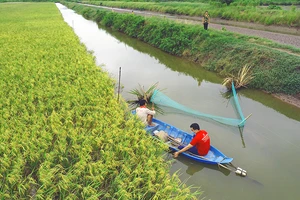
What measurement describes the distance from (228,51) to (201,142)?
7996mm

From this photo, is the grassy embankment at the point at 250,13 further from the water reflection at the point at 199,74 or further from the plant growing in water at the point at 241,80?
the plant growing in water at the point at 241,80

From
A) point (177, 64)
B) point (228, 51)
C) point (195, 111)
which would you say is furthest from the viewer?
point (177, 64)

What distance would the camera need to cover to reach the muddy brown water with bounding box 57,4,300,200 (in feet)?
17.2

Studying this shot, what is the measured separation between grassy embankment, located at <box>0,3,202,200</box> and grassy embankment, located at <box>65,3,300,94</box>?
6.23 meters

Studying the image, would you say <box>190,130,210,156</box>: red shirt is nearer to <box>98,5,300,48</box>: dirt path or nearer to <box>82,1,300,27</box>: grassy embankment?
<box>98,5,300,48</box>: dirt path

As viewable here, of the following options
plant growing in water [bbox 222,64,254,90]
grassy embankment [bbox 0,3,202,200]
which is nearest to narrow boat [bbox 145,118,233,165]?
grassy embankment [bbox 0,3,202,200]

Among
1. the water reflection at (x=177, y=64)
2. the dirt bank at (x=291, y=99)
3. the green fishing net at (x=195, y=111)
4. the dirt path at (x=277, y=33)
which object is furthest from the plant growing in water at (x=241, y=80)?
the green fishing net at (x=195, y=111)

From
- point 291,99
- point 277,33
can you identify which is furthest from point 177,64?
point 277,33

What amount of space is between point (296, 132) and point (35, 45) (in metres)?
11.2

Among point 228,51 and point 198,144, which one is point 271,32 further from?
point 198,144

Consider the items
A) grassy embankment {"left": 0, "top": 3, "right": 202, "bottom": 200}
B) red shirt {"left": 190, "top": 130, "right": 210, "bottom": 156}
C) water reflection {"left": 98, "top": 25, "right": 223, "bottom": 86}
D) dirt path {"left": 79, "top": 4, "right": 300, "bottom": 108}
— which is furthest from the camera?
water reflection {"left": 98, "top": 25, "right": 223, "bottom": 86}

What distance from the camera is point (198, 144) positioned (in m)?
5.67

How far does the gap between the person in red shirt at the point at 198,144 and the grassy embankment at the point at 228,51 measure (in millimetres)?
5374

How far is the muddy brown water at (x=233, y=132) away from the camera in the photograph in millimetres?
5254
